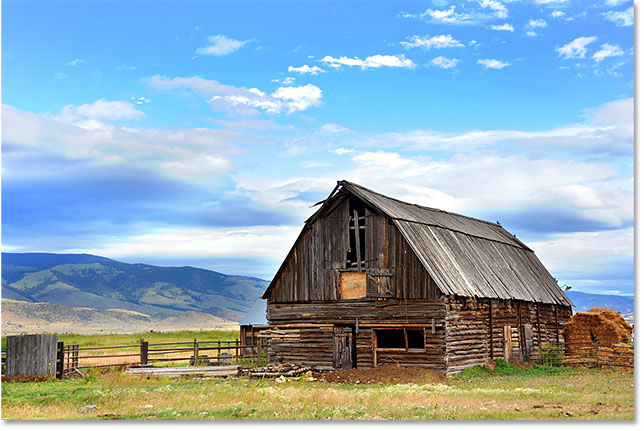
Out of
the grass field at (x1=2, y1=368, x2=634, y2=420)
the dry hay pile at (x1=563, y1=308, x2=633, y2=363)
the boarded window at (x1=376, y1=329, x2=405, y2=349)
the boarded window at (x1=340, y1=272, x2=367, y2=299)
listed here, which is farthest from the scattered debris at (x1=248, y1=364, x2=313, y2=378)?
the dry hay pile at (x1=563, y1=308, x2=633, y2=363)

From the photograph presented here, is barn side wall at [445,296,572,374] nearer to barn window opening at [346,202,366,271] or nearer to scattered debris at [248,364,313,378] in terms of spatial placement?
barn window opening at [346,202,366,271]

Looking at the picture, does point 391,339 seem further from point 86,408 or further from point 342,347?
point 86,408

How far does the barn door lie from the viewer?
30.6 metres

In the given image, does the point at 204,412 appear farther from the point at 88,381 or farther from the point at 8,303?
the point at 8,303

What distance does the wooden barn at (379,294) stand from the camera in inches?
1147

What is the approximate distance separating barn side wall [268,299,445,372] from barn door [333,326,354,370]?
0.21 meters

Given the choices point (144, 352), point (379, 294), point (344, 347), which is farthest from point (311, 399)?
point (144, 352)

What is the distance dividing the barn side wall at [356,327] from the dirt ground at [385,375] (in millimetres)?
644

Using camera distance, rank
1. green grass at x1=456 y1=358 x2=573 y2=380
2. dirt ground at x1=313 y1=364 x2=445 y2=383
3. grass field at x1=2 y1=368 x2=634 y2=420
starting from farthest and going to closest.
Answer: green grass at x1=456 y1=358 x2=573 y2=380 → dirt ground at x1=313 y1=364 x2=445 y2=383 → grass field at x1=2 y1=368 x2=634 y2=420

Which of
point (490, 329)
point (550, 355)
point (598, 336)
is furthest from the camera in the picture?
point (550, 355)

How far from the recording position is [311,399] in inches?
797

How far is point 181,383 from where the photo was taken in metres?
26.8

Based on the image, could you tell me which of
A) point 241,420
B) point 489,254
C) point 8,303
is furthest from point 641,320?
point 8,303

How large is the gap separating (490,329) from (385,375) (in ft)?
24.5
